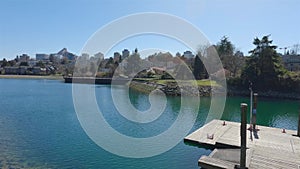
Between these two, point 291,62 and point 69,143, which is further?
point 291,62

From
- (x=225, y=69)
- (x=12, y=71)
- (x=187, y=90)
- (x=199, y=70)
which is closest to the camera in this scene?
(x=187, y=90)

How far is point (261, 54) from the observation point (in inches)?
1457

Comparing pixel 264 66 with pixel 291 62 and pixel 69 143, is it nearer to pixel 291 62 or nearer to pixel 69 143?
pixel 291 62

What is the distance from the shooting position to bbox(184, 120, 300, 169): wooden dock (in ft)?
28.2

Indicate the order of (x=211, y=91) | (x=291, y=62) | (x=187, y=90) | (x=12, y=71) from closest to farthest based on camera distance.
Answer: (x=211, y=91)
(x=187, y=90)
(x=291, y=62)
(x=12, y=71)

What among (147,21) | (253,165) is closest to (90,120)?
(147,21)

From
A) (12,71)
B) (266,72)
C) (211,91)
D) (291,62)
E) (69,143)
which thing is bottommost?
(69,143)

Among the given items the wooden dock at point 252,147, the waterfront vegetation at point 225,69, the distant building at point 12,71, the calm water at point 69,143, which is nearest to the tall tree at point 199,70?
the waterfront vegetation at point 225,69

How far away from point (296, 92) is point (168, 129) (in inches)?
1022

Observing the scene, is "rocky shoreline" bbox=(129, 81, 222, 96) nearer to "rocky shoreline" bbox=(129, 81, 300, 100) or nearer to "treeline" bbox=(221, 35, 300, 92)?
"rocky shoreline" bbox=(129, 81, 300, 100)

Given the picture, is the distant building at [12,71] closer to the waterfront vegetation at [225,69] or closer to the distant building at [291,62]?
the waterfront vegetation at [225,69]

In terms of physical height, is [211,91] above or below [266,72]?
below

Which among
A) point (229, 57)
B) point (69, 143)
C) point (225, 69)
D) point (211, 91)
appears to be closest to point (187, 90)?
point (211, 91)

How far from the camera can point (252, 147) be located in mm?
10195
